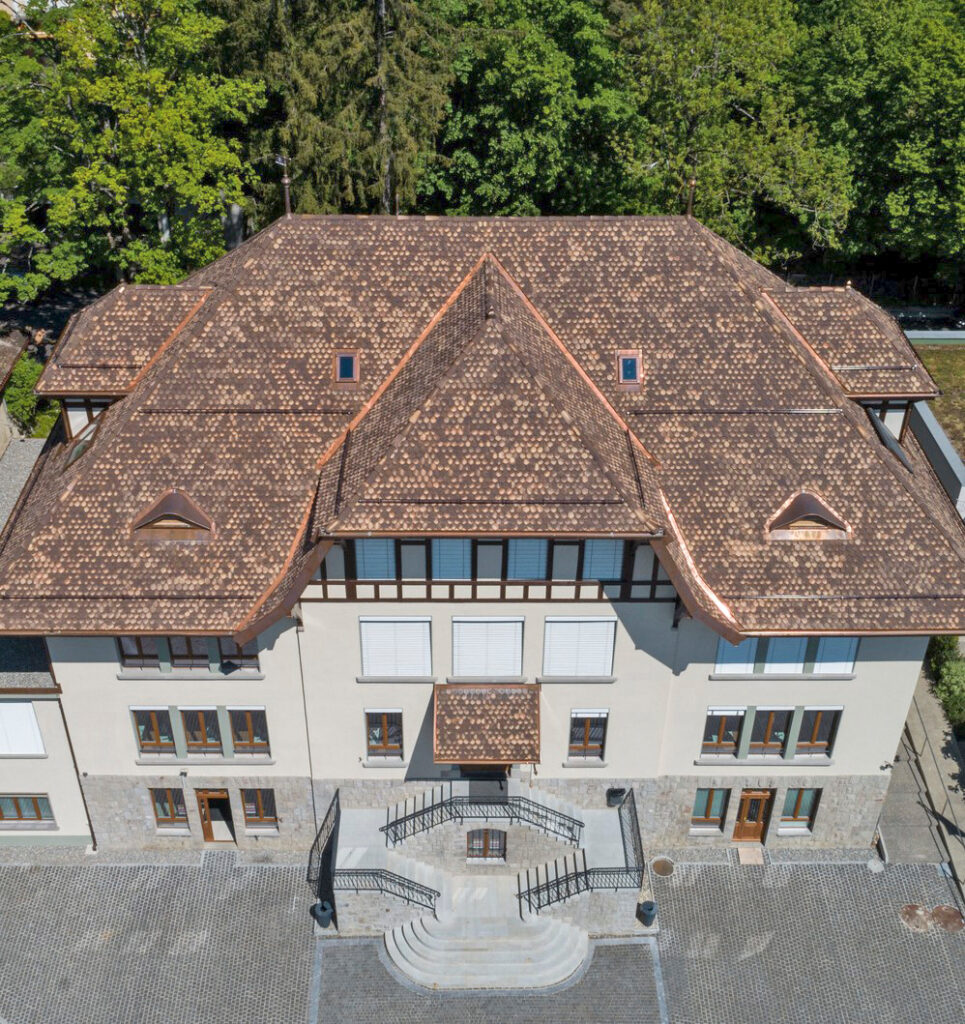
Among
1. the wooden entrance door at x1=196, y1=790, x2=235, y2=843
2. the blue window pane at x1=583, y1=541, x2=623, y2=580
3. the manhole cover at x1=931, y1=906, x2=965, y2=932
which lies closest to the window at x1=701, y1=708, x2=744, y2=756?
the blue window pane at x1=583, y1=541, x2=623, y2=580

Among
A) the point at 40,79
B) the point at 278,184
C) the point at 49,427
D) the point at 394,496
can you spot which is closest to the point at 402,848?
the point at 394,496

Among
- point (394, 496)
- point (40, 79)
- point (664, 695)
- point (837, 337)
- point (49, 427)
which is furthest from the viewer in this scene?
point (40, 79)

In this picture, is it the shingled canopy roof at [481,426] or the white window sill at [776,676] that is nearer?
the shingled canopy roof at [481,426]

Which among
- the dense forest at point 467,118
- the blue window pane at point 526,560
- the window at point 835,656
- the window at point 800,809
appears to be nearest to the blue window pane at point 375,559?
the blue window pane at point 526,560

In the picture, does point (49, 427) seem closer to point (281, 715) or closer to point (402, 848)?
point (281, 715)

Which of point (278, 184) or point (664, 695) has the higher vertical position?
point (278, 184)

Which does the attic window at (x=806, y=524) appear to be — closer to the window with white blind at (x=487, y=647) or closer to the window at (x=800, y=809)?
the window with white blind at (x=487, y=647)

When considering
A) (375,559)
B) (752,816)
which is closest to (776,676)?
(752,816)
